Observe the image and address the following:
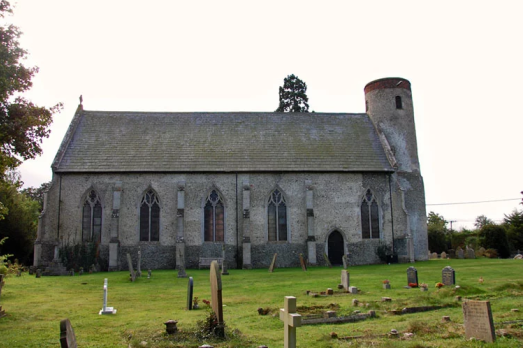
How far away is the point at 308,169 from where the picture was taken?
29391mm

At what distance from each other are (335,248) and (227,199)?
7.98 m

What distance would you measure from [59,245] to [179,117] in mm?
12404

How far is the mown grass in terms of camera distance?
8500 mm

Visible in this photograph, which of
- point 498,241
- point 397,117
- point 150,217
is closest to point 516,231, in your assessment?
point 498,241

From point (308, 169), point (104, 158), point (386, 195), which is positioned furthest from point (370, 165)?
point (104, 158)

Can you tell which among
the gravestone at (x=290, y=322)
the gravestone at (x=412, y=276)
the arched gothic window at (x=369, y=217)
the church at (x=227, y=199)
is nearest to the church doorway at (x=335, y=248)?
the church at (x=227, y=199)

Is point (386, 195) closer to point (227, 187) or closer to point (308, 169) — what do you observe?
point (308, 169)

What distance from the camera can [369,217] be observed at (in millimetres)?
29828

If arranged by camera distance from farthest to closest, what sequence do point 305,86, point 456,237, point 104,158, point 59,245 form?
point 456,237 → point 305,86 → point 104,158 → point 59,245

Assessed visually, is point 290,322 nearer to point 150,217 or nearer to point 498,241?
point 150,217

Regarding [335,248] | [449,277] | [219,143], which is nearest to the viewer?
[449,277]

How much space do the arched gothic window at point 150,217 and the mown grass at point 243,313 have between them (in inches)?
351

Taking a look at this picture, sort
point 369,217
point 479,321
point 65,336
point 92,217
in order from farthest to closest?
1. point 369,217
2. point 92,217
3. point 479,321
4. point 65,336

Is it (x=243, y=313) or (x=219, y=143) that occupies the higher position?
(x=219, y=143)
